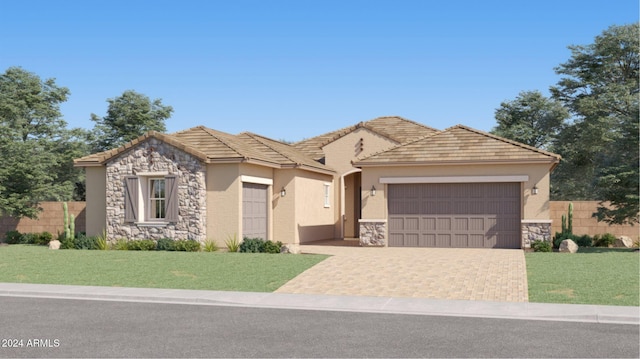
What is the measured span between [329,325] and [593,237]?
19.6 metres

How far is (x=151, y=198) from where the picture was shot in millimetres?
25766

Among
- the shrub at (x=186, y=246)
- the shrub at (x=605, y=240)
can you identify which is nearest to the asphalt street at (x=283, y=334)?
the shrub at (x=186, y=246)

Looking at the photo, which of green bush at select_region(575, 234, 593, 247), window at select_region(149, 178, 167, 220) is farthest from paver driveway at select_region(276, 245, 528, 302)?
window at select_region(149, 178, 167, 220)

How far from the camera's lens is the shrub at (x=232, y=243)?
23594mm

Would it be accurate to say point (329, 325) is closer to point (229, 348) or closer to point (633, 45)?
point (229, 348)

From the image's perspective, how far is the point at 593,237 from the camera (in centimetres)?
2739

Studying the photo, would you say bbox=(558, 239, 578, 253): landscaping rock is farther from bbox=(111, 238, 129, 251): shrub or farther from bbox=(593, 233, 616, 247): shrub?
bbox=(111, 238, 129, 251): shrub

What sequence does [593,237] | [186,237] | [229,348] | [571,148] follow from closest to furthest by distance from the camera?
[229,348]
[186,237]
[593,237]
[571,148]

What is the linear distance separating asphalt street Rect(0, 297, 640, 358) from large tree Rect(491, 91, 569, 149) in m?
37.5

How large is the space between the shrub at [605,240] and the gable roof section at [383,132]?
9597mm

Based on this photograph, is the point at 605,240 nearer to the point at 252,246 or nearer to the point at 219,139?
the point at 252,246

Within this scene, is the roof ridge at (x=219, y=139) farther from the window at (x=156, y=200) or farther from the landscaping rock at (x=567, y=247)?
the landscaping rock at (x=567, y=247)

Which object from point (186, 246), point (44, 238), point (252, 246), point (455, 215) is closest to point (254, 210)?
point (252, 246)

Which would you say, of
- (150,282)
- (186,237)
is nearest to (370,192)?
(186,237)
